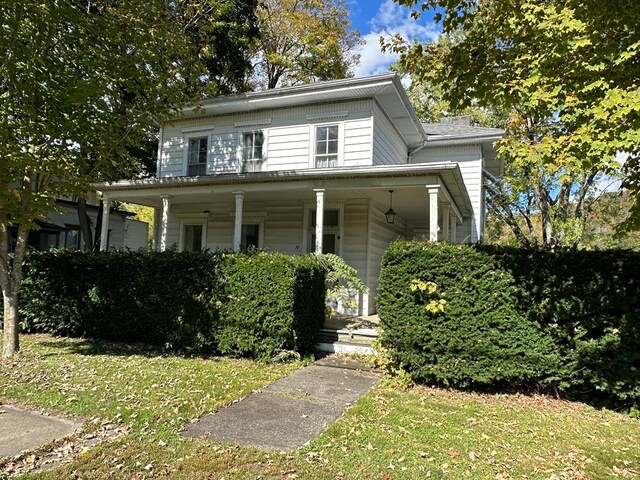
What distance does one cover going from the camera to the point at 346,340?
8102 millimetres

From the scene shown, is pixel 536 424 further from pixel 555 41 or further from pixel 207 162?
pixel 207 162

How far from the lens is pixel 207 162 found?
1301 centimetres

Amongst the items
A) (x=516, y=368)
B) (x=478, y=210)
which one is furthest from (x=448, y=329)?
(x=478, y=210)

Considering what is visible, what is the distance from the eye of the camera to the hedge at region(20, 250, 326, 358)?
6.94m

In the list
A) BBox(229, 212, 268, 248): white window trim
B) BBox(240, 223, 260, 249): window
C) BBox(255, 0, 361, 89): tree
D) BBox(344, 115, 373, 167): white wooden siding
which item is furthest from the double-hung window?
BBox(255, 0, 361, 89): tree

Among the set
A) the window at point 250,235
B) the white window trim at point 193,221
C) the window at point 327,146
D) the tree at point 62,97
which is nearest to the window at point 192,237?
the white window trim at point 193,221

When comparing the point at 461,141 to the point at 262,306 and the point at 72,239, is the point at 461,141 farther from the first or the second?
the point at 72,239

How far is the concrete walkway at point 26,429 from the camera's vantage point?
359 cm

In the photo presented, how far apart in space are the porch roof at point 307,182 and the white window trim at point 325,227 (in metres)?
1.25

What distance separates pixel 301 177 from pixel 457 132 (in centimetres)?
882

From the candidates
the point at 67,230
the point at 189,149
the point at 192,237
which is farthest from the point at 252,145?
the point at 67,230

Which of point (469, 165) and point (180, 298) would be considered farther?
point (469, 165)

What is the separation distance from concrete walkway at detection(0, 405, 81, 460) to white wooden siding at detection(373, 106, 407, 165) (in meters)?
8.92

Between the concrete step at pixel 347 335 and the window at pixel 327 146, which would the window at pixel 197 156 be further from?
the concrete step at pixel 347 335
